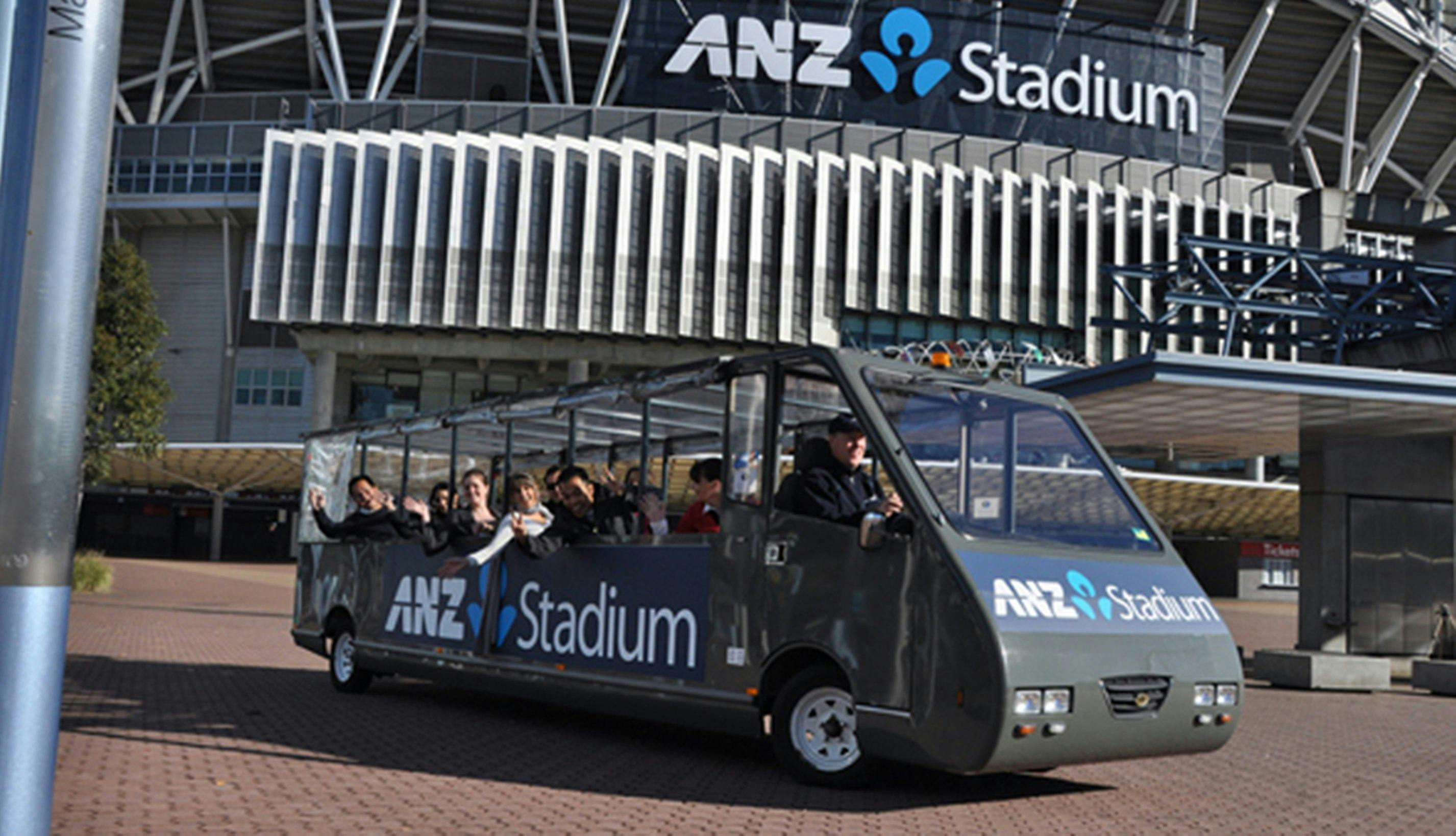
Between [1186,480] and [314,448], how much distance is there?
4068 centimetres

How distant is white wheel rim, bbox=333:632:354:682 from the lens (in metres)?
12.6

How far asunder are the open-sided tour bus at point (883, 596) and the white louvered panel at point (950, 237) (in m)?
47.6

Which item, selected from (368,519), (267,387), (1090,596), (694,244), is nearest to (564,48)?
(694,244)

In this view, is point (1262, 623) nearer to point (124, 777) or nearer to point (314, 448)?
point (314, 448)

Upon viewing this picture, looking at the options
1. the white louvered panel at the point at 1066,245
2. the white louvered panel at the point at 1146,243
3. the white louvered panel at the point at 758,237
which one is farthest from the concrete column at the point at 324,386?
the white louvered panel at the point at 1146,243

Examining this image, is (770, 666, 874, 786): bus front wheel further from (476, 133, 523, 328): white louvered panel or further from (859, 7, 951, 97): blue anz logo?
(859, 7, 951, 97): blue anz logo

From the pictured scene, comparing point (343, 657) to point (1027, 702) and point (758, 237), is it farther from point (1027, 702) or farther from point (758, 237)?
point (758, 237)

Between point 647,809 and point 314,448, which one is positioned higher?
point 314,448

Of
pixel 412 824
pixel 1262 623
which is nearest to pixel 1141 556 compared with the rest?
pixel 412 824

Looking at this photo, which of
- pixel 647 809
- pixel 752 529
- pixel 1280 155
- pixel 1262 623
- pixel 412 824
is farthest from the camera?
pixel 1280 155

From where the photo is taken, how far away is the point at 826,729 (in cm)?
772

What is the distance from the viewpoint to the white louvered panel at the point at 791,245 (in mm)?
54938

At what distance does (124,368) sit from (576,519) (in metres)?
24.1

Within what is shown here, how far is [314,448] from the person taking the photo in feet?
45.8
